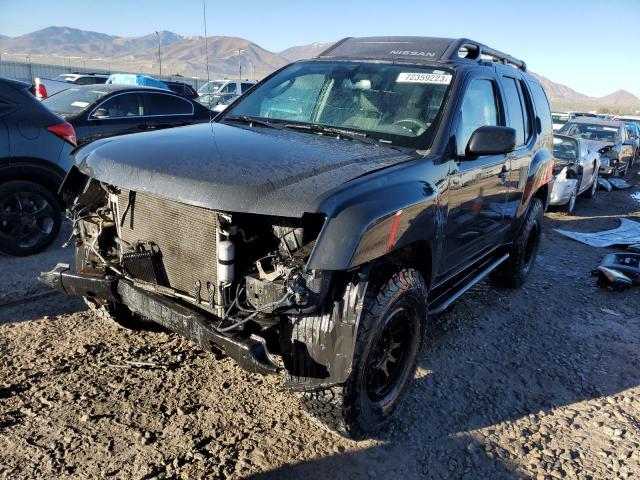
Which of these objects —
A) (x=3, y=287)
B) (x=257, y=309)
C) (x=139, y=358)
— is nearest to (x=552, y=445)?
(x=257, y=309)

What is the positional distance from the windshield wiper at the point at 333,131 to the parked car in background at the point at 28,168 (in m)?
3.10

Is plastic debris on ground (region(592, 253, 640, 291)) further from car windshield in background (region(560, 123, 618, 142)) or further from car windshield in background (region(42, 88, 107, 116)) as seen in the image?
car windshield in background (region(560, 123, 618, 142))

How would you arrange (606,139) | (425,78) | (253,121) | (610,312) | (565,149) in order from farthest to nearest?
1. (606,139)
2. (565,149)
3. (610,312)
4. (253,121)
5. (425,78)

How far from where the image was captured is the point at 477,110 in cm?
361

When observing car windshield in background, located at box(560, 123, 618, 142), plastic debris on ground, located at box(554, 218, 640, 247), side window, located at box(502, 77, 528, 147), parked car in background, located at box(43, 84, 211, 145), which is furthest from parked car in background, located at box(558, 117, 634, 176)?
side window, located at box(502, 77, 528, 147)

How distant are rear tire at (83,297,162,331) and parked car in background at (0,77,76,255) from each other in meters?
1.96

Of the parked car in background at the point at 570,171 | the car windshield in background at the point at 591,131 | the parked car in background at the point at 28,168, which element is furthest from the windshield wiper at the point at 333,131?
the car windshield in background at the point at 591,131

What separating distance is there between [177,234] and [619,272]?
5.03 metres

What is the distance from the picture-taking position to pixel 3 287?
4262mm

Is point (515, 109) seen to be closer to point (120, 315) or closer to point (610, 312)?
point (610, 312)

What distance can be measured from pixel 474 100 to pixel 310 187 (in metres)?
1.84

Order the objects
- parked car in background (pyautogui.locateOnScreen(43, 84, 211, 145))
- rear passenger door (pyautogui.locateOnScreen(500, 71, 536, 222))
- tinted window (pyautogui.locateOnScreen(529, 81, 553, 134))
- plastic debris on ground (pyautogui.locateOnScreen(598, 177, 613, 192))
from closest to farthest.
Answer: rear passenger door (pyautogui.locateOnScreen(500, 71, 536, 222)) → tinted window (pyautogui.locateOnScreen(529, 81, 553, 134)) → parked car in background (pyautogui.locateOnScreen(43, 84, 211, 145)) → plastic debris on ground (pyautogui.locateOnScreen(598, 177, 613, 192))

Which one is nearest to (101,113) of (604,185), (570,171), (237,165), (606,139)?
(237,165)

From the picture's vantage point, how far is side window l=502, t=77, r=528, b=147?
4.26 meters
